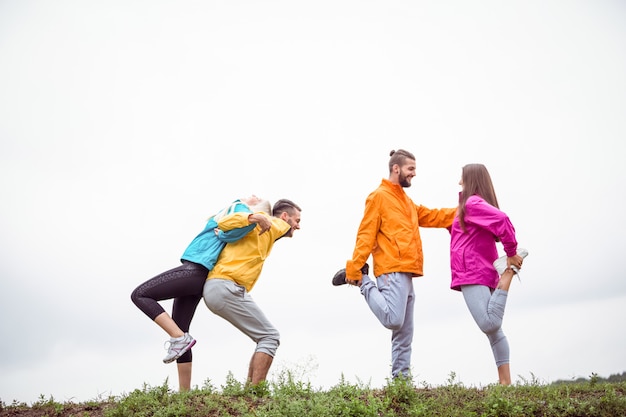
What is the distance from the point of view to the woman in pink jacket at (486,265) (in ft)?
28.1

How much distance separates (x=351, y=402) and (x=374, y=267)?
2.16 metres

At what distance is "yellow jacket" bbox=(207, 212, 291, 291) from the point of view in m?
8.20

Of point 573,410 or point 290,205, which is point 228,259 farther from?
point 573,410

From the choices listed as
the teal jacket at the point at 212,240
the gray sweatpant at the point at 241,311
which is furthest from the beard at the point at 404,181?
the gray sweatpant at the point at 241,311

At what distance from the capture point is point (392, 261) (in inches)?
343

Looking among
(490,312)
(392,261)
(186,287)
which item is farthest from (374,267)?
(186,287)

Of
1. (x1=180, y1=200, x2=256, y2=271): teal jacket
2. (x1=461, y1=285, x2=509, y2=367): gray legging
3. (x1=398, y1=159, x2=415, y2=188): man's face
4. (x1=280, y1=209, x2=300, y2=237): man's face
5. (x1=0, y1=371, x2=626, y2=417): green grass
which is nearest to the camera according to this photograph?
(x1=0, y1=371, x2=626, y2=417): green grass

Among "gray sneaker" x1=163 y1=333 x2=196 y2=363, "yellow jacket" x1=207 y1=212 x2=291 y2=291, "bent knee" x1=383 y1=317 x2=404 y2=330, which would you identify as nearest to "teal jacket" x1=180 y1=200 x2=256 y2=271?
"yellow jacket" x1=207 y1=212 x2=291 y2=291

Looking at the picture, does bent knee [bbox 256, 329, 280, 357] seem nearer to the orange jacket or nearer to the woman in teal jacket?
the woman in teal jacket

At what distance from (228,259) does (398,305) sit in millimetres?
2321

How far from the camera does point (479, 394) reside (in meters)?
8.07

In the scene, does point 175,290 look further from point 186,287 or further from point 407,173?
point 407,173

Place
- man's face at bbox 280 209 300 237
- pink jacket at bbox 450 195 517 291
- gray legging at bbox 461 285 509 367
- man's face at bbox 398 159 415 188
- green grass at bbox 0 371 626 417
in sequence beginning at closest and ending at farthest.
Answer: green grass at bbox 0 371 626 417 < gray legging at bbox 461 285 509 367 < pink jacket at bbox 450 195 517 291 < man's face at bbox 280 209 300 237 < man's face at bbox 398 159 415 188

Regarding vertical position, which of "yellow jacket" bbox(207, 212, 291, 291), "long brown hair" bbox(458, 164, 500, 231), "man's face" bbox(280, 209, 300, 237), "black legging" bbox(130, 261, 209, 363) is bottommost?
"black legging" bbox(130, 261, 209, 363)
